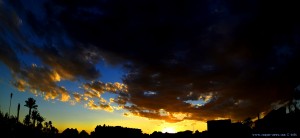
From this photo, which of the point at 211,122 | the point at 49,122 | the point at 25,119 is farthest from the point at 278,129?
the point at 49,122

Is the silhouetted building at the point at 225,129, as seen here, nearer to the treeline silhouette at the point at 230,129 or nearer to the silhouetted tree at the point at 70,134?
the treeline silhouette at the point at 230,129

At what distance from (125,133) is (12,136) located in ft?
72.2

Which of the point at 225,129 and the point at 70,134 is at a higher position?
the point at 225,129

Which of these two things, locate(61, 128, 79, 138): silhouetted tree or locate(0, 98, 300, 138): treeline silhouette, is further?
locate(61, 128, 79, 138): silhouetted tree

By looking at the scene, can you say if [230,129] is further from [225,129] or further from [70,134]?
[70,134]

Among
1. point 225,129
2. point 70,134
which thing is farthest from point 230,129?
point 70,134

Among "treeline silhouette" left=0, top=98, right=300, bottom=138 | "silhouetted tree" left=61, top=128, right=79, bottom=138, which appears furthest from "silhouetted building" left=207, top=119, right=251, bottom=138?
"silhouetted tree" left=61, top=128, right=79, bottom=138

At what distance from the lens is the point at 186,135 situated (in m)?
54.9

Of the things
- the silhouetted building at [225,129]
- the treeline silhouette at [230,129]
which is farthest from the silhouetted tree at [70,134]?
the silhouetted building at [225,129]

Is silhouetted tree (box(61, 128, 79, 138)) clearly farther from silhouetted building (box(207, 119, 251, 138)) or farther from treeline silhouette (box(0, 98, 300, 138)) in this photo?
silhouetted building (box(207, 119, 251, 138))

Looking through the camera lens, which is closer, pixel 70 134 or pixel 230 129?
pixel 230 129

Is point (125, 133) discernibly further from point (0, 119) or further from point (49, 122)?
point (49, 122)

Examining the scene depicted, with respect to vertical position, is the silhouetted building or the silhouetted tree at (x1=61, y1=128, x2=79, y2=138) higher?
the silhouetted building

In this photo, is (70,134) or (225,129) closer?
(225,129)
